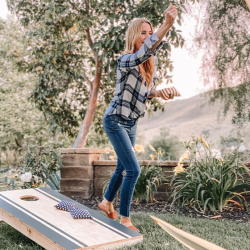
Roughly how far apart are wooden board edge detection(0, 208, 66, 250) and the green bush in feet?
4.90

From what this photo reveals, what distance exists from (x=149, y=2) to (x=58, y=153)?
2200mm

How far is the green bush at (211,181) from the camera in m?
2.71

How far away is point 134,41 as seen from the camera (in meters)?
1.96

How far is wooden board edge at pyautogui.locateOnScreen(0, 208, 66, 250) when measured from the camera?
151cm

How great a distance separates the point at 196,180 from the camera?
2795 millimetres

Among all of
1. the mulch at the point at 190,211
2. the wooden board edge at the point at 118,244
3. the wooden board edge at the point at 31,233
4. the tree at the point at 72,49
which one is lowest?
the mulch at the point at 190,211

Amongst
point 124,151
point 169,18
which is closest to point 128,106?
point 124,151

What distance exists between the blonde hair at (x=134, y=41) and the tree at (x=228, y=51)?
9.08 ft

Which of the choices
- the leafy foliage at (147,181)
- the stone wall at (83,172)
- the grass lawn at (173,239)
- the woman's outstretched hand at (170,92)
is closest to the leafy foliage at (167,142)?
the stone wall at (83,172)

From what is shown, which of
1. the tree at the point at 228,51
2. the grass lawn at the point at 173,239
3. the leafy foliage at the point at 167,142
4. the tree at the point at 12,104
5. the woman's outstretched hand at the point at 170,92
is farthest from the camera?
the leafy foliage at the point at 167,142

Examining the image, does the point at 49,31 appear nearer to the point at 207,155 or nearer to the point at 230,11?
the point at 230,11

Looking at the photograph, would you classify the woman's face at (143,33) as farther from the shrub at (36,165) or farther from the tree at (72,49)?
the shrub at (36,165)

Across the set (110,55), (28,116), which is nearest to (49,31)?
(110,55)

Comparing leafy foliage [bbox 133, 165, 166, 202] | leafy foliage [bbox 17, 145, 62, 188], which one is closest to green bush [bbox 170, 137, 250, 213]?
leafy foliage [bbox 133, 165, 166, 202]
